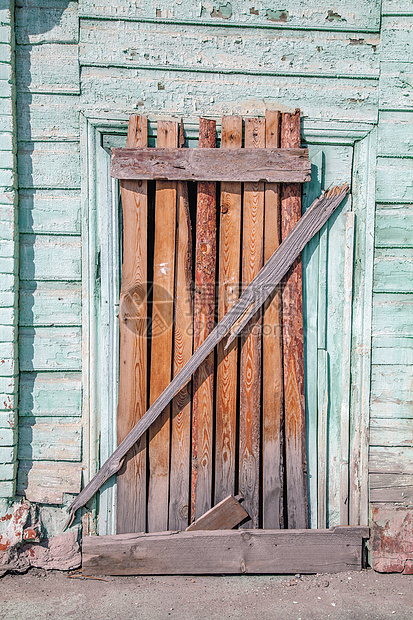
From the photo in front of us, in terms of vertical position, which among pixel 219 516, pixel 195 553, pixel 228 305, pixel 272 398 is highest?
pixel 228 305

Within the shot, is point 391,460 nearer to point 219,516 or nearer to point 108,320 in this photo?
point 219,516

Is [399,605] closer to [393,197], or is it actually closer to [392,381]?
[392,381]

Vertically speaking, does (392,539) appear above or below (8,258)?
below

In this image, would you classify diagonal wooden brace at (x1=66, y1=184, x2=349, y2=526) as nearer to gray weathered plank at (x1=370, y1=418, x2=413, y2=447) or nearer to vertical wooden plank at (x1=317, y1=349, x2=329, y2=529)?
vertical wooden plank at (x1=317, y1=349, x2=329, y2=529)

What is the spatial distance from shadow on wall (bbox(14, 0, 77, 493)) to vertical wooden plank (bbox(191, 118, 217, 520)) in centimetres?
92

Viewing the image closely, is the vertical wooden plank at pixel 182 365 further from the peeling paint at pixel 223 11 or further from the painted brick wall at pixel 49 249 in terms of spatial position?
the peeling paint at pixel 223 11

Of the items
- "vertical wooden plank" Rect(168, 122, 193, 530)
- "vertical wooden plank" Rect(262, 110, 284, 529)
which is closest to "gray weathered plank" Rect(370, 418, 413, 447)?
"vertical wooden plank" Rect(262, 110, 284, 529)

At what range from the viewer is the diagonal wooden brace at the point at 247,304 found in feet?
8.40

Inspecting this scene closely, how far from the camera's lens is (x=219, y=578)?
256 centimetres

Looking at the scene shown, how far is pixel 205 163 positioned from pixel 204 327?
95 centimetres

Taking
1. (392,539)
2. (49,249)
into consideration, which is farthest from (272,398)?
(49,249)

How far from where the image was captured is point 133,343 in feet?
8.46

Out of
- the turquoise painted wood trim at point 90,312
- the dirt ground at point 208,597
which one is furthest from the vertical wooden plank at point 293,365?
the turquoise painted wood trim at point 90,312

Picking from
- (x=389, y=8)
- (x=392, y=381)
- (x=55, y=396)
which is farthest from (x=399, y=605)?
(x=389, y=8)
